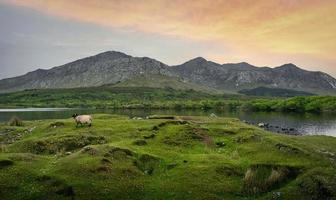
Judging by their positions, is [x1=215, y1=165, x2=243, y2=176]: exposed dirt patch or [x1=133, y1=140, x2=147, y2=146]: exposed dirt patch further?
[x1=133, y1=140, x2=147, y2=146]: exposed dirt patch

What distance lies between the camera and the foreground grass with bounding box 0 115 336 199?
30.1 metres

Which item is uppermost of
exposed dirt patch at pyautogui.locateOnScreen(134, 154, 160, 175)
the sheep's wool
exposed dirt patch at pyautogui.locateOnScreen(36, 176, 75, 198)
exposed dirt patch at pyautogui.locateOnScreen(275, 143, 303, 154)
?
the sheep's wool

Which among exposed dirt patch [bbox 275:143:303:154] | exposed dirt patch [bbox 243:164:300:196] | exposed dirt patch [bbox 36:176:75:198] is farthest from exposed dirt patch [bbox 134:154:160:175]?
exposed dirt patch [bbox 275:143:303:154]

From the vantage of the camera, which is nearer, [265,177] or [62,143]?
[265,177]

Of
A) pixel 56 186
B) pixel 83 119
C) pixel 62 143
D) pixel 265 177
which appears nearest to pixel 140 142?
pixel 62 143

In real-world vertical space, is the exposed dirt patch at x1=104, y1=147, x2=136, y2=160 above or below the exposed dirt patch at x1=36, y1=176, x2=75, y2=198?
above

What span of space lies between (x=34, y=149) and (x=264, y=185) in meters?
27.2

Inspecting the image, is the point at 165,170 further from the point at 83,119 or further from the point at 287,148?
the point at 83,119

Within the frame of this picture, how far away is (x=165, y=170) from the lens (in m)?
35.0

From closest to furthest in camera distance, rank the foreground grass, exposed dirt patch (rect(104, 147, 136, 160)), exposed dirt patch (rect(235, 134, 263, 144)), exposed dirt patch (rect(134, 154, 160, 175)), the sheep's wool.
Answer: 1. the foreground grass
2. exposed dirt patch (rect(134, 154, 160, 175))
3. exposed dirt patch (rect(104, 147, 136, 160))
4. exposed dirt patch (rect(235, 134, 263, 144))
5. the sheep's wool

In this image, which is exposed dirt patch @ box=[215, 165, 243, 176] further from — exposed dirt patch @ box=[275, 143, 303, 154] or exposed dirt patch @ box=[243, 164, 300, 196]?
exposed dirt patch @ box=[275, 143, 303, 154]

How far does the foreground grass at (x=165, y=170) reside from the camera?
30062 millimetres

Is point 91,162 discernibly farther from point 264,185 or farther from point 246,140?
point 246,140

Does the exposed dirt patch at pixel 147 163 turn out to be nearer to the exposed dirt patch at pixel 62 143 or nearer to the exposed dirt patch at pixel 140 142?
the exposed dirt patch at pixel 140 142
